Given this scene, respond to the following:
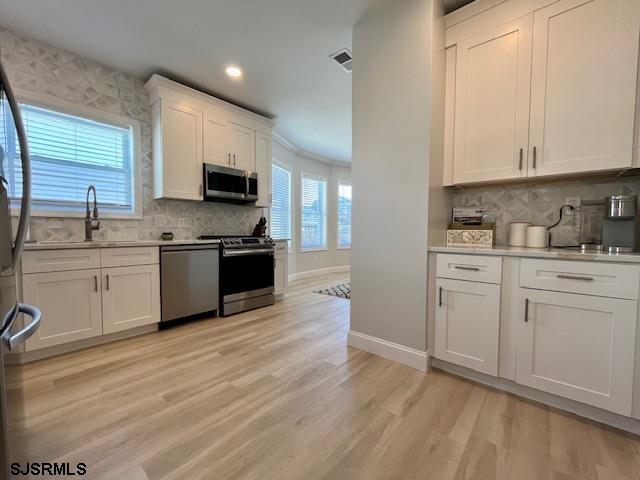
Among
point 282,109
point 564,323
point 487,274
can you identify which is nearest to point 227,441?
point 487,274

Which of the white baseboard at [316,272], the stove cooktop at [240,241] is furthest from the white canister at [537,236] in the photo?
the white baseboard at [316,272]

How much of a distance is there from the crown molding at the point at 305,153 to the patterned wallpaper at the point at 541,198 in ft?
11.2

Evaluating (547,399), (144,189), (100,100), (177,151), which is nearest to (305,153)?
(177,151)

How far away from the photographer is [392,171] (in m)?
2.17

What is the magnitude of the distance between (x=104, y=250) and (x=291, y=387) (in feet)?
6.48

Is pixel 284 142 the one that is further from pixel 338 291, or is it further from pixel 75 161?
pixel 75 161

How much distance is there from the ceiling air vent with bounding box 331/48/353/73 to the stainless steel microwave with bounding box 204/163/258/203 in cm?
172

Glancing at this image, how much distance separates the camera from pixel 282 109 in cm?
384

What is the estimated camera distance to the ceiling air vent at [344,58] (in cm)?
264

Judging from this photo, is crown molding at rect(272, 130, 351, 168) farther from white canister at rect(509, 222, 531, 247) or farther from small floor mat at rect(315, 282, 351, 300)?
white canister at rect(509, 222, 531, 247)

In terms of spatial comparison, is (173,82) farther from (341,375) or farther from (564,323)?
(564,323)

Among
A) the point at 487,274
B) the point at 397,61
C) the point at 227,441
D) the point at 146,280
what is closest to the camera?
the point at 227,441

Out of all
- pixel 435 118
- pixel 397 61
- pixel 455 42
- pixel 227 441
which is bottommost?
pixel 227 441

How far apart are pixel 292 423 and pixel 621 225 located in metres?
2.23
